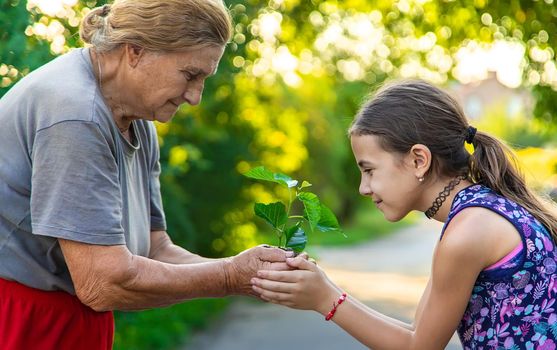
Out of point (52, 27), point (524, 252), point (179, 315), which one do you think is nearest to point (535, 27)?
point (179, 315)

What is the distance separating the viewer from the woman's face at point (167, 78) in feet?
9.80

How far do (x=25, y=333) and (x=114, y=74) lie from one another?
87cm

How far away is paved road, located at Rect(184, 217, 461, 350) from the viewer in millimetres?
9062

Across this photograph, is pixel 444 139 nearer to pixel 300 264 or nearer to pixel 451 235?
pixel 451 235

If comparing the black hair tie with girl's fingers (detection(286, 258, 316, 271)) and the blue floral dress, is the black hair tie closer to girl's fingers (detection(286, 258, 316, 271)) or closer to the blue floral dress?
the blue floral dress

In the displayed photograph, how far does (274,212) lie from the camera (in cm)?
324

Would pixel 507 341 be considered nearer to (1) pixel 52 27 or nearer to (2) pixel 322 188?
(1) pixel 52 27

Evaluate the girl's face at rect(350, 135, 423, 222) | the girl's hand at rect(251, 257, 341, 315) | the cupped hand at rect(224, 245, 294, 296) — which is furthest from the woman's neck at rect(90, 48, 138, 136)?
the girl's face at rect(350, 135, 423, 222)

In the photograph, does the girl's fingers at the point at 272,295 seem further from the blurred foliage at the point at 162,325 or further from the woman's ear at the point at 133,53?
the blurred foliage at the point at 162,325

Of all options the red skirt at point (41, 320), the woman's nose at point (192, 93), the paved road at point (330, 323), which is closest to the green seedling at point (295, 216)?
the woman's nose at point (192, 93)

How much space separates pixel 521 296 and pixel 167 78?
1.29m

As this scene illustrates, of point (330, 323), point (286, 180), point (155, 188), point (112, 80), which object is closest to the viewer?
point (112, 80)

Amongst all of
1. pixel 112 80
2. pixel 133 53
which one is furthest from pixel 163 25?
pixel 112 80

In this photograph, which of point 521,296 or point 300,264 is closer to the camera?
point 521,296
